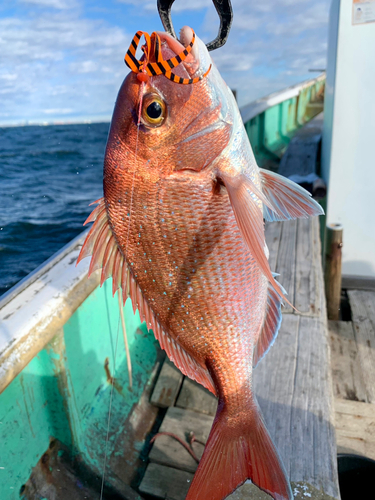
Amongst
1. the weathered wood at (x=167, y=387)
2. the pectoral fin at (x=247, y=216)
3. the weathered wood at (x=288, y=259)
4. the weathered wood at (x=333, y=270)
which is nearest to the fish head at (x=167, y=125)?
the pectoral fin at (x=247, y=216)

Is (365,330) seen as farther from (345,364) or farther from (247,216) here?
(247,216)

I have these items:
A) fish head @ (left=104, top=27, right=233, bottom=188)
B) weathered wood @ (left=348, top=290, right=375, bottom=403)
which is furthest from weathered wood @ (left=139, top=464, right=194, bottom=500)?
fish head @ (left=104, top=27, right=233, bottom=188)

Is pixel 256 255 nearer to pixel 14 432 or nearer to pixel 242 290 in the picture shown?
pixel 242 290

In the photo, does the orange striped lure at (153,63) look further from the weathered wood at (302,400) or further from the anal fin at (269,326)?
the weathered wood at (302,400)

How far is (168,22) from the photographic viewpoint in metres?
0.95

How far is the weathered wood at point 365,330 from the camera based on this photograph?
274 centimetres

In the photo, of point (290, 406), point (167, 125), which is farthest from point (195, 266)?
point (290, 406)

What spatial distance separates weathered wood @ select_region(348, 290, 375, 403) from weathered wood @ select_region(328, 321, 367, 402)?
1.3 inches

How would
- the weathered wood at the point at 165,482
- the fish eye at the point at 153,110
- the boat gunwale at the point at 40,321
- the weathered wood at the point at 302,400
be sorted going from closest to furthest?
the fish eye at the point at 153,110
the boat gunwale at the point at 40,321
the weathered wood at the point at 302,400
the weathered wood at the point at 165,482

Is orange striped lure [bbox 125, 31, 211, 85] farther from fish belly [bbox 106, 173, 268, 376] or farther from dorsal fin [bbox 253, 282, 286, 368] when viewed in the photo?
dorsal fin [bbox 253, 282, 286, 368]

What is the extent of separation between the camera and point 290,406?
1744 mm

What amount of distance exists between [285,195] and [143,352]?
1875 mm

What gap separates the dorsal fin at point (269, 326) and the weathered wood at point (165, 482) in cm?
113

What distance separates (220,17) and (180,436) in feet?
6.86
